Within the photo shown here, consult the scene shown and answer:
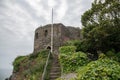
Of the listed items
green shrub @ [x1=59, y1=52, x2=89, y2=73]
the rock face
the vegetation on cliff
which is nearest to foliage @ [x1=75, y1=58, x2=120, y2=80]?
the vegetation on cliff

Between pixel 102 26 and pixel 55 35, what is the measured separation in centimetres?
1203

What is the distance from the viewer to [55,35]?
27.8 m

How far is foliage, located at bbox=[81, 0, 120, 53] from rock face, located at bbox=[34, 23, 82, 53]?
8.36 metres

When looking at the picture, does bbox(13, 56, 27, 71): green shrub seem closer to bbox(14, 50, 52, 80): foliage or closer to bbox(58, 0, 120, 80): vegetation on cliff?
bbox(14, 50, 52, 80): foliage

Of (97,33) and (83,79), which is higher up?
(97,33)

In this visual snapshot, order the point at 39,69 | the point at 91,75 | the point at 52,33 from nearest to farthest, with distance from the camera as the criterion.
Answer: the point at 91,75 → the point at 39,69 → the point at 52,33

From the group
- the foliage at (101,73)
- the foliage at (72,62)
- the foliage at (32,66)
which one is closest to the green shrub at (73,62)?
the foliage at (72,62)

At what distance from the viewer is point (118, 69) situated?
10812mm

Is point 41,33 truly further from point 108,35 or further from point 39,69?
point 108,35

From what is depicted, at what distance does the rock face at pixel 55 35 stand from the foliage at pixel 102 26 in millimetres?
8363

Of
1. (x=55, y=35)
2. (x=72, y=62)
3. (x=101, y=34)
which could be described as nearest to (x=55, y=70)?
(x=72, y=62)

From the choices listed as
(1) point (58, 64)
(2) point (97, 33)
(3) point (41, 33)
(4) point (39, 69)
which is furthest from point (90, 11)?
(3) point (41, 33)

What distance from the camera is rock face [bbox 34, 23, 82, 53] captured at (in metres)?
27.5

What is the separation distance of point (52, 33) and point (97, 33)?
38.1 feet
